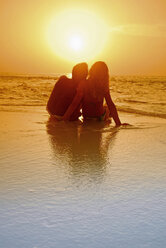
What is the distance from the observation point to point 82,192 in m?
1.87

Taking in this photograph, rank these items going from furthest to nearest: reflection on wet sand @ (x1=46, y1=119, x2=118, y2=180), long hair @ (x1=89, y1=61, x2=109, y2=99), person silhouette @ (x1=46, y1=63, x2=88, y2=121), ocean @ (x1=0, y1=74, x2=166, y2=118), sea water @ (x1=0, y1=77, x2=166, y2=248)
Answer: ocean @ (x1=0, y1=74, x2=166, y2=118) → person silhouette @ (x1=46, y1=63, x2=88, y2=121) → long hair @ (x1=89, y1=61, x2=109, y2=99) → reflection on wet sand @ (x1=46, y1=119, x2=118, y2=180) → sea water @ (x1=0, y1=77, x2=166, y2=248)

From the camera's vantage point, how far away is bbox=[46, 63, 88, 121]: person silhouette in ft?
16.6

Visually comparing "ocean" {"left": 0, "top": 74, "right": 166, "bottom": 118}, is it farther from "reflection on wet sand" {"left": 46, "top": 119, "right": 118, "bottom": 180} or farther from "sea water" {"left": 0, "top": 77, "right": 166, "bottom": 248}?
"sea water" {"left": 0, "top": 77, "right": 166, "bottom": 248}

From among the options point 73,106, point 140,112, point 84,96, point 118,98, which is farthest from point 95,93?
point 118,98

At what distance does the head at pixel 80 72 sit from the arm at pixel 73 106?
1.08ft

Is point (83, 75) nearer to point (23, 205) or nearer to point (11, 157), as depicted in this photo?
point (11, 157)

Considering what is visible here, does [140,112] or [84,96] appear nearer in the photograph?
[84,96]

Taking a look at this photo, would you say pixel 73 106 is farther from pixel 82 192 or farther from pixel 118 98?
pixel 118 98

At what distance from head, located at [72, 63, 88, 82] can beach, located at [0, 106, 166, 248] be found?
1.60 metres

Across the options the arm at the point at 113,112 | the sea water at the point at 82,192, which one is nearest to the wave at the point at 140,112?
the arm at the point at 113,112

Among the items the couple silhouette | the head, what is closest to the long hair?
the couple silhouette

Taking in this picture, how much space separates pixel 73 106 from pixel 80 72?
0.50 metres

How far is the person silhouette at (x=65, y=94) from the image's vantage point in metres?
5.05

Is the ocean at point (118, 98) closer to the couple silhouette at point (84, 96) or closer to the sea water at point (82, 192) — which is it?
the couple silhouette at point (84, 96)
